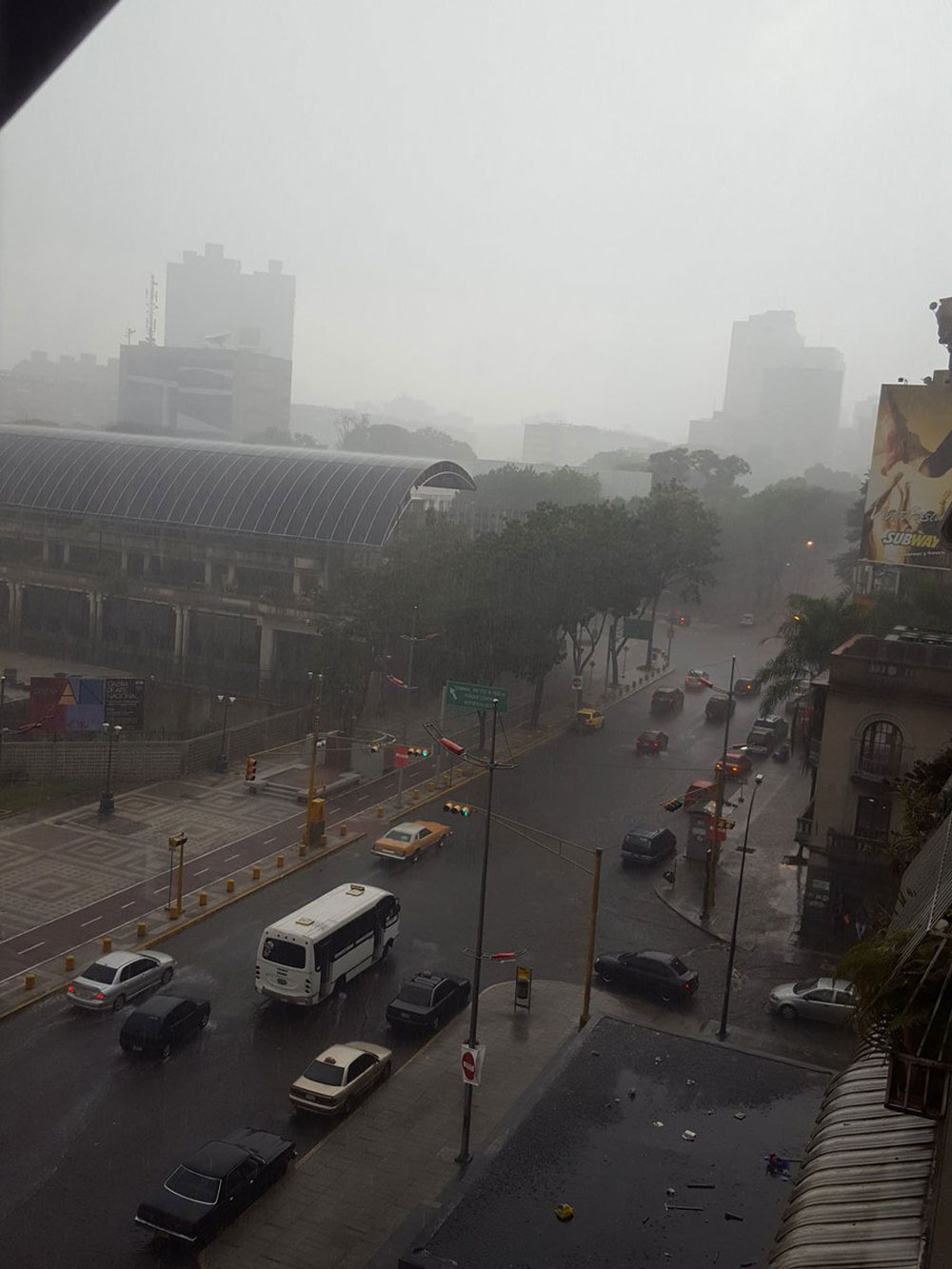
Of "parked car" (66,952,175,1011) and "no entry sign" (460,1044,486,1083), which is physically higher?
"no entry sign" (460,1044,486,1083)

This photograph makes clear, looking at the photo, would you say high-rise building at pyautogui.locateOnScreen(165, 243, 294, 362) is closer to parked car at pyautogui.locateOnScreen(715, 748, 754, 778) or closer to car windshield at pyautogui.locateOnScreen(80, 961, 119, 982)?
parked car at pyautogui.locateOnScreen(715, 748, 754, 778)

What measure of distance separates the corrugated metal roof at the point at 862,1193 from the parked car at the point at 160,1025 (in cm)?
959

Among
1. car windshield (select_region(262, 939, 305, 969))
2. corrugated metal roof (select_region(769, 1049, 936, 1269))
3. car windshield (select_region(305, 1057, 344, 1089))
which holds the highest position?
corrugated metal roof (select_region(769, 1049, 936, 1269))

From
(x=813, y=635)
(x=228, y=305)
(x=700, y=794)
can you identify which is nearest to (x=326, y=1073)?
(x=700, y=794)

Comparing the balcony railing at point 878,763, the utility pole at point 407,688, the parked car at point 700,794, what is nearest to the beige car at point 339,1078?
the balcony railing at point 878,763

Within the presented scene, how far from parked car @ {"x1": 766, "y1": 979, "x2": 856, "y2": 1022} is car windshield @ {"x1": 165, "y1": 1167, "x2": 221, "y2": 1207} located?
343 inches

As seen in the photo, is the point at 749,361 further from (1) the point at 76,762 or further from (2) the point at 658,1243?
(2) the point at 658,1243

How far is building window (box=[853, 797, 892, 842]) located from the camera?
18.6m

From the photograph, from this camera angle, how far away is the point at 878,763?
1856 centimetres

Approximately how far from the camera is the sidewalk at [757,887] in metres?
19.6

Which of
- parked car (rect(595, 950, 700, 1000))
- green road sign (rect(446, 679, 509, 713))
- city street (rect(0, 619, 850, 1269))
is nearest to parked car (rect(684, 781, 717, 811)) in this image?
city street (rect(0, 619, 850, 1269))

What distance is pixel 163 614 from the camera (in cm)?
4041

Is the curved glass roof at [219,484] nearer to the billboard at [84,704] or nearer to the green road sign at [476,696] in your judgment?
the billboard at [84,704]

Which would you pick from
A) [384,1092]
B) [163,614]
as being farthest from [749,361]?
[384,1092]
